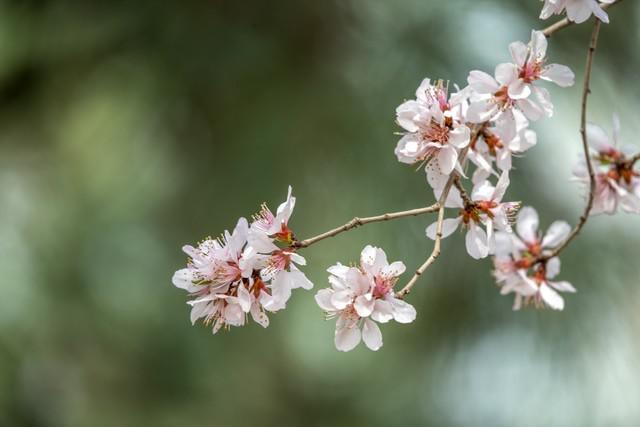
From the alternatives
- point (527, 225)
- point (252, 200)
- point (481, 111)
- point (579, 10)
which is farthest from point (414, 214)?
point (252, 200)

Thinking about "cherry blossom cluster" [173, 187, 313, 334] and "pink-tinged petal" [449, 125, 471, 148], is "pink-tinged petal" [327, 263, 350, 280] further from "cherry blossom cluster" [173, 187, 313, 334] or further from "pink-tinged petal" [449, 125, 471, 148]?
"pink-tinged petal" [449, 125, 471, 148]

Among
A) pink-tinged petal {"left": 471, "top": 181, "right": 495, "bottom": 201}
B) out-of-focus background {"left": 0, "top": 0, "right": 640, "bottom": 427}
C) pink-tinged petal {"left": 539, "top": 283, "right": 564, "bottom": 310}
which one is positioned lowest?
pink-tinged petal {"left": 539, "top": 283, "right": 564, "bottom": 310}

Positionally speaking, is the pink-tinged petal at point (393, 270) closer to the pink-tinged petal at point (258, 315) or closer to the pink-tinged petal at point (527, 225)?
the pink-tinged petal at point (258, 315)

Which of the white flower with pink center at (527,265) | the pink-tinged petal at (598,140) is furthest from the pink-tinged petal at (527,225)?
the pink-tinged petal at (598,140)

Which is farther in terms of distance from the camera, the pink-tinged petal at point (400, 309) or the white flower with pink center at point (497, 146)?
the white flower with pink center at point (497, 146)

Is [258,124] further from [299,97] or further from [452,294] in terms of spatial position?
[452,294]

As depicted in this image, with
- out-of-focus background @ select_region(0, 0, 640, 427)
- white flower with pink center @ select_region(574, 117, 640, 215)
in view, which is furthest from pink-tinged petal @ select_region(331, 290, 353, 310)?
out-of-focus background @ select_region(0, 0, 640, 427)
